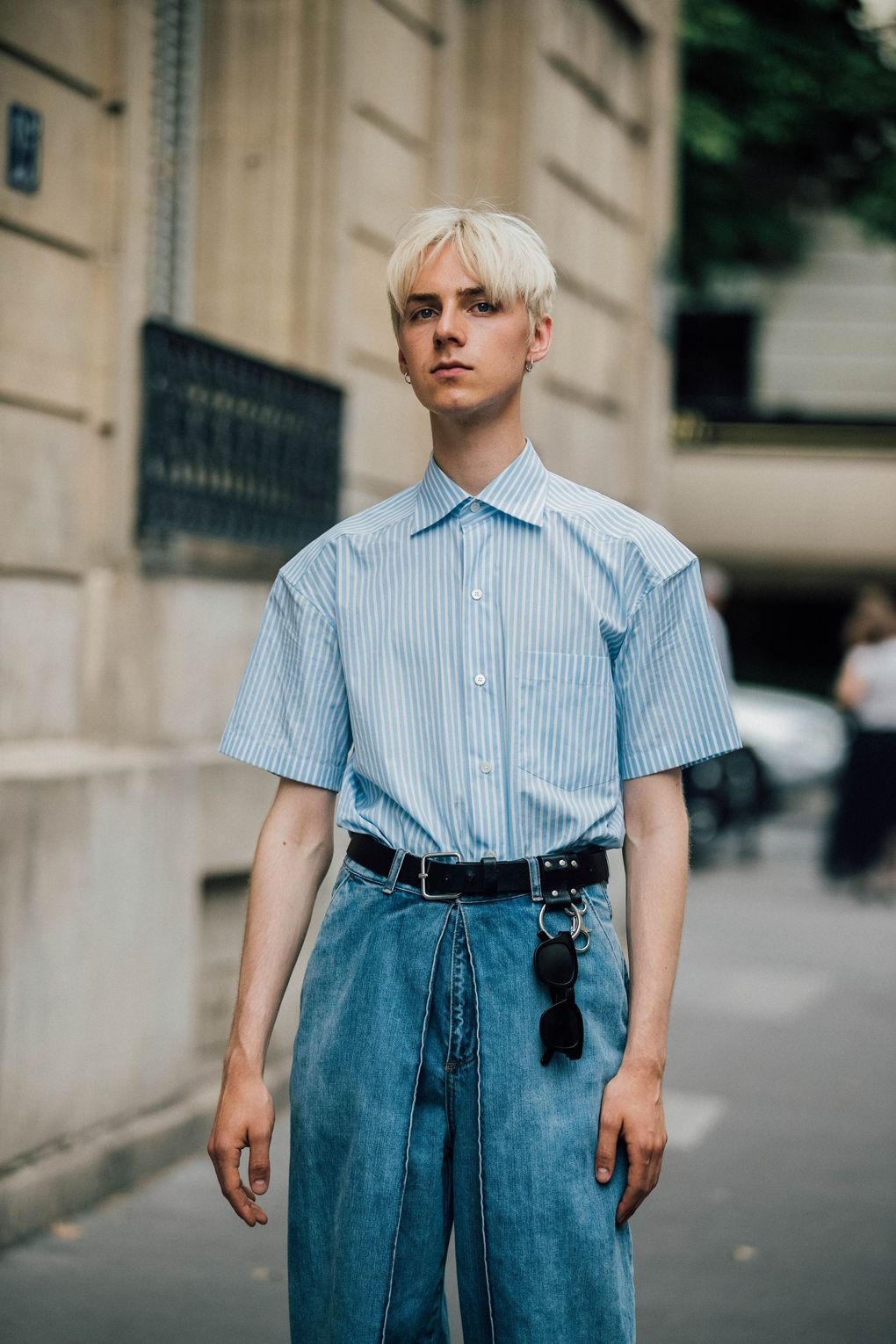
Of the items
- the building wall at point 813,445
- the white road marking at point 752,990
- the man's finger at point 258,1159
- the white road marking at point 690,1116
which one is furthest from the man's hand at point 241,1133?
the building wall at point 813,445

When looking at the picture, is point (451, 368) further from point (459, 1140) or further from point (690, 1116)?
point (690, 1116)

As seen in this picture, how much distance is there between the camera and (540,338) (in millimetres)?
2498

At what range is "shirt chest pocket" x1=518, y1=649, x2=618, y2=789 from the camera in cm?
238

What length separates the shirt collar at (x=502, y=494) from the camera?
2445mm

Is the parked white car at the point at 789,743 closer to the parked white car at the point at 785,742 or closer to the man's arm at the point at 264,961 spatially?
the parked white car at the point at 785,742

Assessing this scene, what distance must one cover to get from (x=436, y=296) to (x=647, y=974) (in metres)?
0.97

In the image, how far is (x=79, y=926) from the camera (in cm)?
481

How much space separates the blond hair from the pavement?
2.71 m

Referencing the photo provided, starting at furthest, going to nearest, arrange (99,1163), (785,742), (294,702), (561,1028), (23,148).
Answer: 1. (785,742)
2. (99,1163)
3. (23,148)
4. (294,702)
5. (561,1028)

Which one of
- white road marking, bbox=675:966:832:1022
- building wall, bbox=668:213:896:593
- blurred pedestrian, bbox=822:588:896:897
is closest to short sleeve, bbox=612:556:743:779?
white road marking, bbox=675:966:832:1022

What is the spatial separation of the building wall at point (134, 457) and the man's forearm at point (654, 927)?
2.44m

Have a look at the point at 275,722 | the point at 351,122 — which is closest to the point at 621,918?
the point at 351,122

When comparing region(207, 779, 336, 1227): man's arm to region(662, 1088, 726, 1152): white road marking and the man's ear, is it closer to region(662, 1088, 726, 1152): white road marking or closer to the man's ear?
the man's ear

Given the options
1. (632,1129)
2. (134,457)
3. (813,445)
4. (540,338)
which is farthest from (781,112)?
(632,1129)
